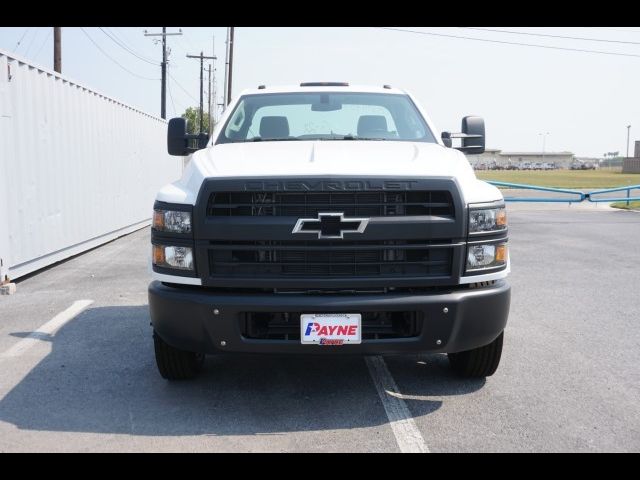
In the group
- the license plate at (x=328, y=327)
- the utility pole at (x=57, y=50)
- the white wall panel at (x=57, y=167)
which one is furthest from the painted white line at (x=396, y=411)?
the utility pole at (x=57, y=50)

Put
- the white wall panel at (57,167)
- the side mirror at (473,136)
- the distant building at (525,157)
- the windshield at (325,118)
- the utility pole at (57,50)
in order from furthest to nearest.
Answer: the distant building at (525,157) → the utility pole at (57,50) → the white wall panel at (57,167) → the side mirror at (473,136) → the windshield at (325,118)

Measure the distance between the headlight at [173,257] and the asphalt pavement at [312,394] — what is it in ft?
2.84

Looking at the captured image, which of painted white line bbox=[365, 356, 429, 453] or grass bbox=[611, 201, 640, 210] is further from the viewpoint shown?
grass bbox=[611, 201, 640, 210]

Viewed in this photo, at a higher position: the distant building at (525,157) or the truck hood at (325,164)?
the distant building at (525,157)

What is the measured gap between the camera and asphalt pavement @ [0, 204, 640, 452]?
3.37 m

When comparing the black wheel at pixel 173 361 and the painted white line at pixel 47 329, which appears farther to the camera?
the painted white line at pixel 47 329

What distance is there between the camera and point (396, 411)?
376cm

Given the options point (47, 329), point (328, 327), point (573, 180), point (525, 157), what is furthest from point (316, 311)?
point (525, 157)

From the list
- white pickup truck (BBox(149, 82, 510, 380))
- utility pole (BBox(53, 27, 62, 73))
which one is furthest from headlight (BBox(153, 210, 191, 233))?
utility pole (BBox(53, 27, 62, 73))

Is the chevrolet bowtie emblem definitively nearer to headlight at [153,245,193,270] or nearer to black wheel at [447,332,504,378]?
headlight at [153,245,193,270]

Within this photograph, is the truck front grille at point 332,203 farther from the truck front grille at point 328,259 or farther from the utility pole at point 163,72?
the utility pole at point 163,72

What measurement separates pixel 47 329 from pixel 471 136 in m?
4.00

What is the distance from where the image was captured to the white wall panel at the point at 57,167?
8.15 m

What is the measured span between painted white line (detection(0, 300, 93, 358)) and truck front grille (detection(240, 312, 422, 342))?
2.40 metres
